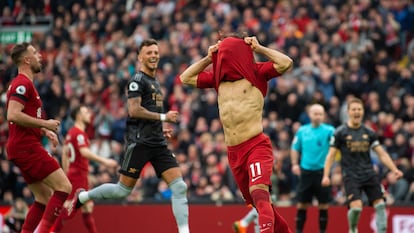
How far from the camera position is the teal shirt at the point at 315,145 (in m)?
15.4

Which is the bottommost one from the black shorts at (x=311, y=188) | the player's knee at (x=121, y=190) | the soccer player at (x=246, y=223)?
the soccer player at (x=246, y=223)

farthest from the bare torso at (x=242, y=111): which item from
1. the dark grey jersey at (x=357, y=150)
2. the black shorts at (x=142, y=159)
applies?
the dark grey jersey at (x=357, y=150)

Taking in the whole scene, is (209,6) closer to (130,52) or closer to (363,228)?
(130,52)

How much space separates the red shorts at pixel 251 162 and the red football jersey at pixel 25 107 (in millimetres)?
2831

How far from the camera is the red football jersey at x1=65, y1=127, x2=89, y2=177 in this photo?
48.4 ft

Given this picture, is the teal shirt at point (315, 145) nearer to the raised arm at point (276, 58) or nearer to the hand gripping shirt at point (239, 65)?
the hand gripping shirt at point (239, 65)

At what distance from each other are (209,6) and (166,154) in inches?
533

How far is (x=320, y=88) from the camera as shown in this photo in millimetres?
21141

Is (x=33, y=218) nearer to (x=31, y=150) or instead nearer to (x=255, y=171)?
(x=31, y=150)

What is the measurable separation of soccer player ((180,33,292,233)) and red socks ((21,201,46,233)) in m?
2.96

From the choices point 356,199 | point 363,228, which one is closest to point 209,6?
point 363,228

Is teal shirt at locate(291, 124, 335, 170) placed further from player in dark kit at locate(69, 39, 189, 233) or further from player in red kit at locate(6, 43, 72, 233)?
player in red kit at locate(6, 43, 72, 233)

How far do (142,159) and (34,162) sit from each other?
1.52 meters

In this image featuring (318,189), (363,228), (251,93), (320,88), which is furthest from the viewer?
(320,88)
